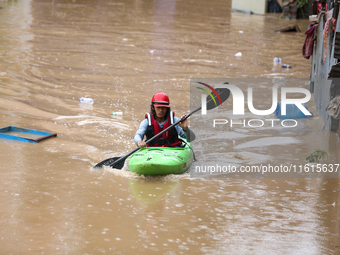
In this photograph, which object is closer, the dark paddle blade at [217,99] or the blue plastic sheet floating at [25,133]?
the blue plastic sheet floating at [25,133]

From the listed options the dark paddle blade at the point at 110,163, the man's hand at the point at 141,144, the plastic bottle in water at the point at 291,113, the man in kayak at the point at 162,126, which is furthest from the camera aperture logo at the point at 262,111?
the dark paddle blade at the point at 110,163

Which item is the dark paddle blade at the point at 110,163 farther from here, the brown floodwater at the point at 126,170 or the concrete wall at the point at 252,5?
the concrete wall at the point at 252,5

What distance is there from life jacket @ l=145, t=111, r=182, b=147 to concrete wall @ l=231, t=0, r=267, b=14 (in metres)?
19.5

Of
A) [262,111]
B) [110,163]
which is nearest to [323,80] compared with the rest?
[262,111]

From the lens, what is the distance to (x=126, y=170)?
20.2 ft

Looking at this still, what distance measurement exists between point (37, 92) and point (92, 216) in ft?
18.1

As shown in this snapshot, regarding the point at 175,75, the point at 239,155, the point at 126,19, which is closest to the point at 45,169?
the point at 239,155

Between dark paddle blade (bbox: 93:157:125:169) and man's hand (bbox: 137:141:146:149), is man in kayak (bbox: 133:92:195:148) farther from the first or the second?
dark paddle blade (bbox: 93:157:125:169)

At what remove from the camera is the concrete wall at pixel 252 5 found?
24.1 metres

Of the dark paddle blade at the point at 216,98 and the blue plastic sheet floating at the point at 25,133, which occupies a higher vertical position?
the dark paddle blade at the point at 216,98

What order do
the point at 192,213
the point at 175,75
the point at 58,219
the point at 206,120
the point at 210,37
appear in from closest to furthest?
the point at 58,219, the point at 192,213, the point at 206,120, the point at 175,75, the point at 210,37

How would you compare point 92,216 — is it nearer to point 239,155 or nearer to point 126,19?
point 239,155

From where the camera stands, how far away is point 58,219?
4406 mm

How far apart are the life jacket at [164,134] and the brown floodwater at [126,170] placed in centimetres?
58
